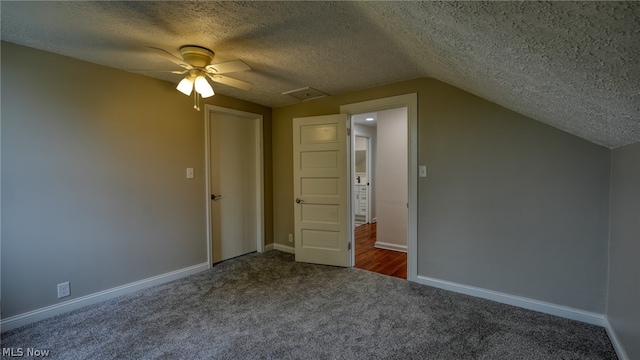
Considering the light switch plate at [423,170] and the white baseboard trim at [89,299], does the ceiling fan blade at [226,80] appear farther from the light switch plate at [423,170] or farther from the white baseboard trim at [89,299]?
the white baseboard trim at [89,299]

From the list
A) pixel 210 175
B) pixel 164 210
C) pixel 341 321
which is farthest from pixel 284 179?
pixel 341 321

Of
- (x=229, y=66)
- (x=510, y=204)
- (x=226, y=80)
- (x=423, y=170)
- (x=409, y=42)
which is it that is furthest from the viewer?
(x=423, y=170)

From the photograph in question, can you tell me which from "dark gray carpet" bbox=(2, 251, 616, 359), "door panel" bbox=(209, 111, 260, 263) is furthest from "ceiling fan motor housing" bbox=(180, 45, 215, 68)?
"dark gray carpet" bbox=(2, 251, 616, 359)

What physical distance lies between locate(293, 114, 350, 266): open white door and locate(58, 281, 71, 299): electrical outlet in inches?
92.7

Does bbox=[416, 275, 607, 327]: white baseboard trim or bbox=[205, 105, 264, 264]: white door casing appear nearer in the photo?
bbox=[416, 275, 607, 327]: white baseboard trim

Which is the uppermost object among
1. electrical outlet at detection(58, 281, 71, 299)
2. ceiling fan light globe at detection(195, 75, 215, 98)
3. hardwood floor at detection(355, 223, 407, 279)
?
ceiling fan light globe at detection(195, 75, 215, 98)

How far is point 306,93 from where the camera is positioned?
3.46 metres

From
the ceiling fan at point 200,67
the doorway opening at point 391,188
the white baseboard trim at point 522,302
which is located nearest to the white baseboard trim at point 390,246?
the doorway opening at point 391,188

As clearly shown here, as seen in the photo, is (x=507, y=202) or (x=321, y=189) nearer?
(x=507, y=202)

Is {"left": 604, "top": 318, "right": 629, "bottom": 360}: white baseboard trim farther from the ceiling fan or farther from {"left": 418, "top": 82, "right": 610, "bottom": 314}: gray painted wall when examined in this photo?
the ceiling fan

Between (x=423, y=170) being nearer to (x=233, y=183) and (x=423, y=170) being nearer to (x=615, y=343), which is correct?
(x=615, y=343)

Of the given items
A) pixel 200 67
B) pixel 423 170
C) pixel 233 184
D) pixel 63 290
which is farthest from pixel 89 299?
pixel 423 170

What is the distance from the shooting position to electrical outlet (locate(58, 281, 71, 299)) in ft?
7.79

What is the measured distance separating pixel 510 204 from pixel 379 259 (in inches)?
74.4
